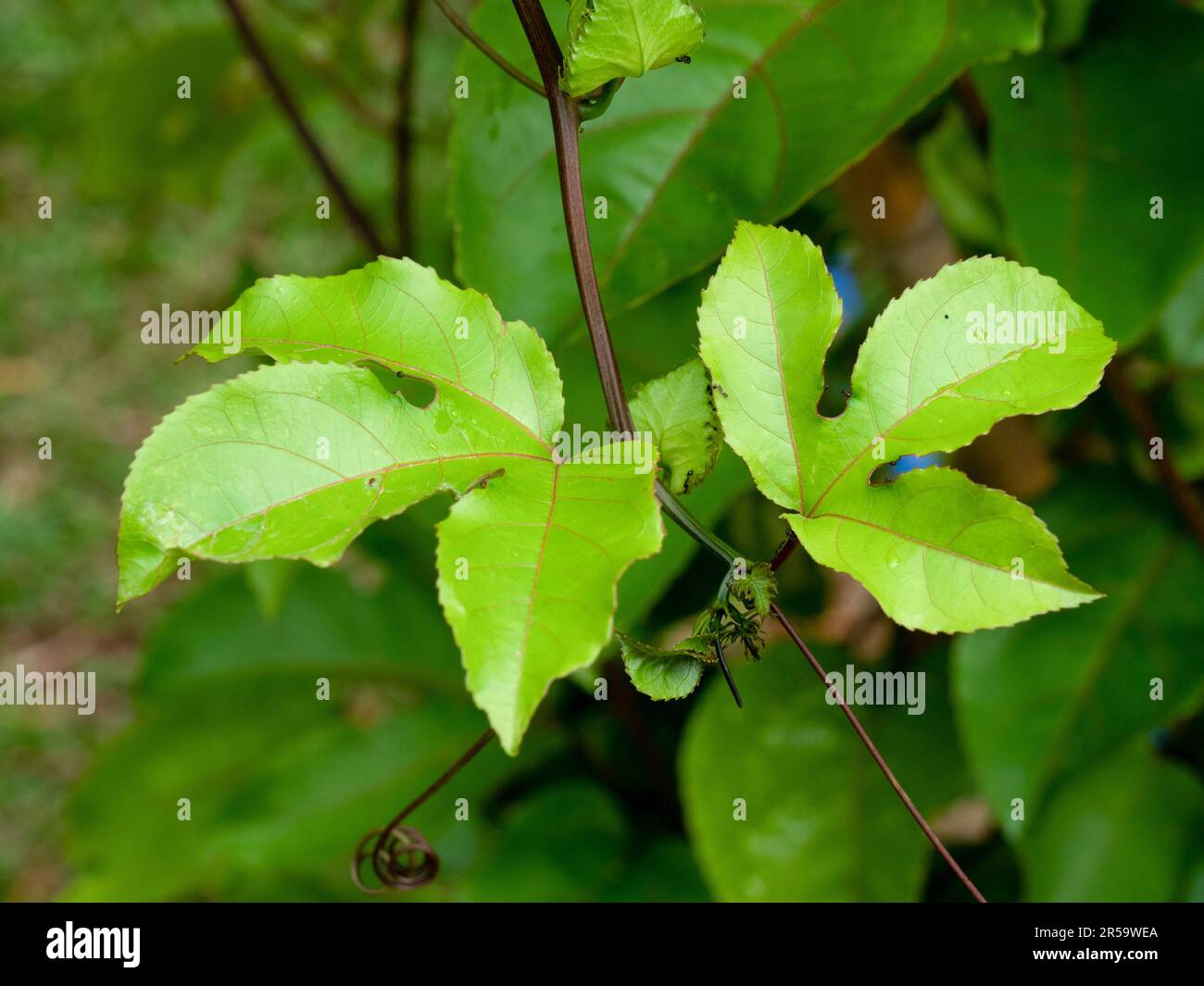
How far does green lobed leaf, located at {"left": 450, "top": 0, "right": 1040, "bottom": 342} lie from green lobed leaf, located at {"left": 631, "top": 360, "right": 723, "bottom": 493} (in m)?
0.13

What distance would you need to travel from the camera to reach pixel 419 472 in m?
0.32

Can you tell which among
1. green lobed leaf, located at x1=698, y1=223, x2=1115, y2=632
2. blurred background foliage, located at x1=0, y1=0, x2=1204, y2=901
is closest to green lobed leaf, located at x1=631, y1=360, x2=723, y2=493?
green lobed leaf, located at x1=698, y1=223, x2=1115, y2=632

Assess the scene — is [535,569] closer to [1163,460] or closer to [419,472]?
[419,472]

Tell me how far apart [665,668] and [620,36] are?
186mm

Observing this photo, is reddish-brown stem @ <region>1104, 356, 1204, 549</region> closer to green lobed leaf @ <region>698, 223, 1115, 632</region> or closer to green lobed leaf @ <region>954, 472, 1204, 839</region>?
green lobed leaf @ <region>954, 472, 1204, 839</region>

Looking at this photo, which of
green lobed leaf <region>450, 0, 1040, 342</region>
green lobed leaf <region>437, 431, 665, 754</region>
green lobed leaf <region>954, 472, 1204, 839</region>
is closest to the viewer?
green lobed leaf <region>437, 431, 665, 754</region>

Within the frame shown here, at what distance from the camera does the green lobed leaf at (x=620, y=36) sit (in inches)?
12.1

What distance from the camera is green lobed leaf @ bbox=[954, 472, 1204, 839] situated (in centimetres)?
69

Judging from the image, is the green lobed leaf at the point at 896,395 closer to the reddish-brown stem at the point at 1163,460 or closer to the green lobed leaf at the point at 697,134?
the green lobed leaf at the point at 697,134
